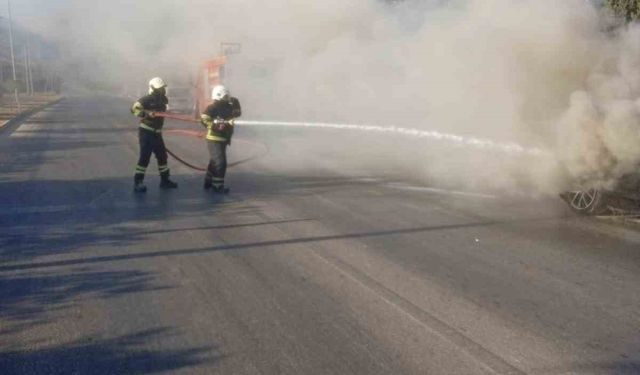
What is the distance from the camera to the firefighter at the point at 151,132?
35.1 ft

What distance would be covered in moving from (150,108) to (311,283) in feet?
18.9

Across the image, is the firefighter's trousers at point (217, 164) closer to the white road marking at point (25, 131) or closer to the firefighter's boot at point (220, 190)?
the firefighter's boot at point (220, 190)

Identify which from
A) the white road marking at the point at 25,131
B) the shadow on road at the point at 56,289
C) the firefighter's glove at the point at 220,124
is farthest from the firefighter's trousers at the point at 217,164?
the white road marking at the point at 25,131

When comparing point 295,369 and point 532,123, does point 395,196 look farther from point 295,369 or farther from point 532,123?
point 295,369

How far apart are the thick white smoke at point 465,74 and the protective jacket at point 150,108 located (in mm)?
4126

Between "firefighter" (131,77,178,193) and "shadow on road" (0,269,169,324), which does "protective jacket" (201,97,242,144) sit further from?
"shadow on road" (0,269,169,324)

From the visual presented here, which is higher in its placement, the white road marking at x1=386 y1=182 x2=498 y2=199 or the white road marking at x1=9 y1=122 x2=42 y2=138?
the white road marking at x1=386 y1=182 x2=498 y2=199

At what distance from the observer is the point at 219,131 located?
10820mm

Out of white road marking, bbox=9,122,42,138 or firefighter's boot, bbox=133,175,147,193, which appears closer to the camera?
firefighter's boot, bbox=133,175,147,193

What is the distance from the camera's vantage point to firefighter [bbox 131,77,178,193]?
1069cm

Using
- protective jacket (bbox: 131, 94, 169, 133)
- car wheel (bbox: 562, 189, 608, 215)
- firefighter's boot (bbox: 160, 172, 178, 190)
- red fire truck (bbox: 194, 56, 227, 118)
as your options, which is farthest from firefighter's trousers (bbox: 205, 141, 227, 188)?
red fire truck (bbox: 194, 56, 227, 118)

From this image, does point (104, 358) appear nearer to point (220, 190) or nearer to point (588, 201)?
point (220, 190)

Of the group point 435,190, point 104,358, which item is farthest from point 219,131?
point 104,358

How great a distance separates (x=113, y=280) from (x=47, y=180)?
6.56 metres
